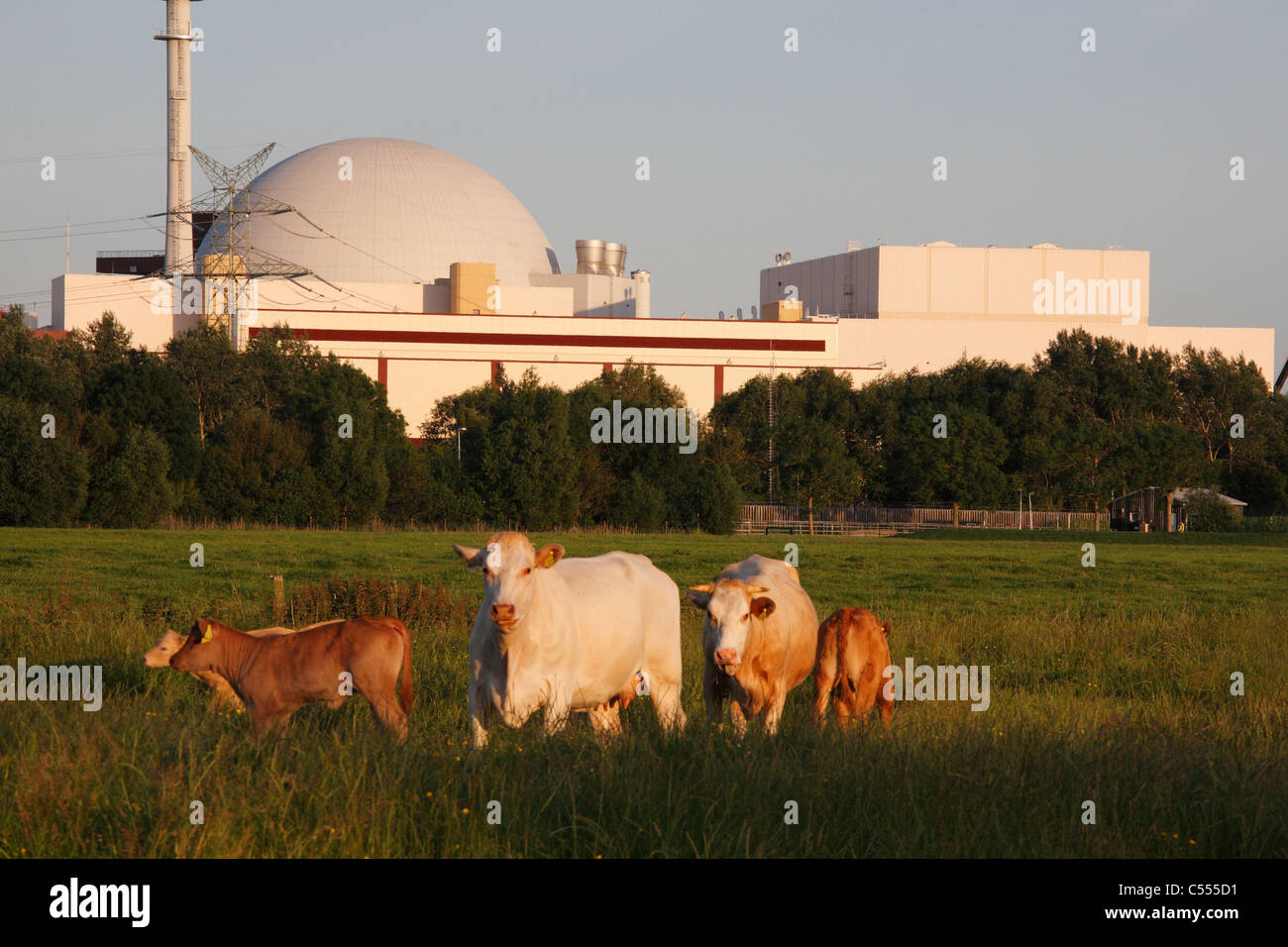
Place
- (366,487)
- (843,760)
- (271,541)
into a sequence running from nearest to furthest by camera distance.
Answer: (843,760) < (271,541) < (366,487)

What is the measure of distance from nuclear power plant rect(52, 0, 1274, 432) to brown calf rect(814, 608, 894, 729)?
83847mm

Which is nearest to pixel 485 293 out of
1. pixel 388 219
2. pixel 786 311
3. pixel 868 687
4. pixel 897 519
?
pixel 388 219

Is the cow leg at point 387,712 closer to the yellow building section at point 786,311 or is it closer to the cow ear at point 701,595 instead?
the cow ear at point 701,595

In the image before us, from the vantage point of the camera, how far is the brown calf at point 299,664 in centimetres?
1065

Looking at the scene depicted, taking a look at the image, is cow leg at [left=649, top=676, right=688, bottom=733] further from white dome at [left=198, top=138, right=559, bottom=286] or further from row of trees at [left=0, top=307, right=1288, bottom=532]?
white dome at [left=198, top=138, right=559, bottom=286]

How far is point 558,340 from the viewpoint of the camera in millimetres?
104875

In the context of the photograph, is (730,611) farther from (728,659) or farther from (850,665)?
(850,665)

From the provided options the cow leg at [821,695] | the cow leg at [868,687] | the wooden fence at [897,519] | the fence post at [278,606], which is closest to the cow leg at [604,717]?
the cow leg at [821,695]

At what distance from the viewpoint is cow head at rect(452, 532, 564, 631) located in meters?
10.0

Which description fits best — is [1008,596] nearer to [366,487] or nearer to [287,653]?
[287,653]

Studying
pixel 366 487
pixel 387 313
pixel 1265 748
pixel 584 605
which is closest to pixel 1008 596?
pixel 1265 748

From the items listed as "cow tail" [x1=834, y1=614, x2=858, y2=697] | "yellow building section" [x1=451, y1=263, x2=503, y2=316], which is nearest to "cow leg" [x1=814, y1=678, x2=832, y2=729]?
"cow tail" [x1=834, y1=614, x2=858, y2=697]
